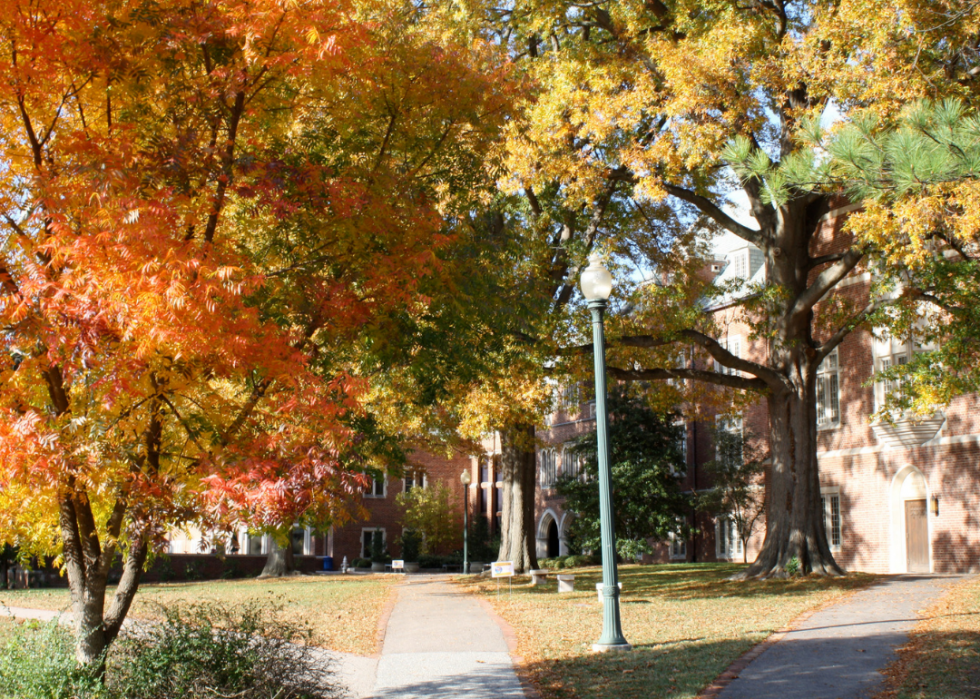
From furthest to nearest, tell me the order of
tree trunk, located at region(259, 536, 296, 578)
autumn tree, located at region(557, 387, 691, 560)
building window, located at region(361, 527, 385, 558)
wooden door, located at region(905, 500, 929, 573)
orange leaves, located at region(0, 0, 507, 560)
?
building window, located at region(361, 527, 385, 558)
tree trunk, located at region(259, 536, 296, 578)
autumn tree, located at region(557, 387, 691, 560)
wooden door, located at region(905, 500, 929, 573)
orange leaves, located at region(0, 0, 507, 560)

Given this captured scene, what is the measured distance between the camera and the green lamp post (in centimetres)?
1080

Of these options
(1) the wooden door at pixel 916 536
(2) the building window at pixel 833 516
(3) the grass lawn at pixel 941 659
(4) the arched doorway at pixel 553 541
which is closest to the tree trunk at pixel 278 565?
(4) the arched doorway at pixel 553 541

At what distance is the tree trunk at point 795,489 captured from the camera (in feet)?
62.7

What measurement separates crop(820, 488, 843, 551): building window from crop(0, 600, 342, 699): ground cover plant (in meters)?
24.5

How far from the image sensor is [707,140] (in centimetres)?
1520

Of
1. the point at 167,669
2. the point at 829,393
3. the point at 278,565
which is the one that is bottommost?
the point at 278,565

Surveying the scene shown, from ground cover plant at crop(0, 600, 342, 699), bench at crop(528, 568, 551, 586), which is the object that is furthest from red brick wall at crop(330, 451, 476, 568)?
ground cover plant at crop(0, 600, 342, 699)

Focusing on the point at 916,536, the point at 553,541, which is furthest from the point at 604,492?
the point at 553,541

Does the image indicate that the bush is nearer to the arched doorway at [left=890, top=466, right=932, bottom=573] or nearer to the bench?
the bench

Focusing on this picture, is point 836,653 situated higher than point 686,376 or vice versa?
point 686,376

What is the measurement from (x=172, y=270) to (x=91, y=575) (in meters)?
3.01

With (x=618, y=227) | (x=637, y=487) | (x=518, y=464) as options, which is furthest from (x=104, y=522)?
(x=637, y=487)

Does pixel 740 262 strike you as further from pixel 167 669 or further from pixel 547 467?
pixel 167 669

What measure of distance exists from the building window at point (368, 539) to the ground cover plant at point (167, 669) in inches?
1556
